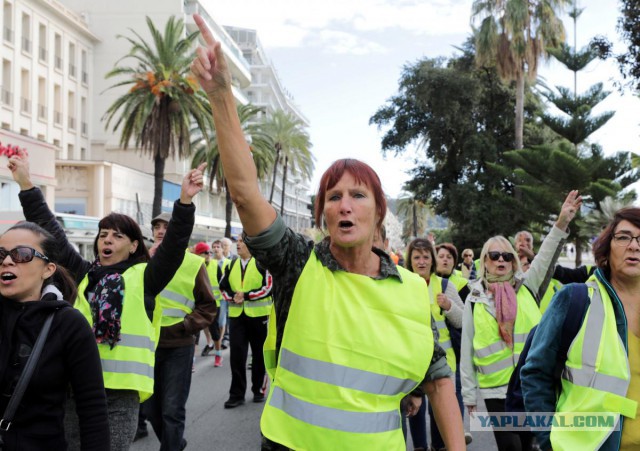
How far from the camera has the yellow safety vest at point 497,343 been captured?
4941 millimetres

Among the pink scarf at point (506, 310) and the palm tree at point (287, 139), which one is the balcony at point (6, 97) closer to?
the palm tree at point (287, 139)

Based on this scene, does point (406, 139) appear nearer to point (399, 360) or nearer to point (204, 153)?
point (204, 153)

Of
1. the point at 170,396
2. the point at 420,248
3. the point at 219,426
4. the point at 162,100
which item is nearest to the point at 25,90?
the point at 162,100

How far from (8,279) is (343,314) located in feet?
4.89

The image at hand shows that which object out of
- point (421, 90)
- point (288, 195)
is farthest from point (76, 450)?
point (288, 195)

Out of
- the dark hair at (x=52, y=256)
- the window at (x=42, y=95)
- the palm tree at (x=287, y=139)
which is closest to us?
the dark hair at (x=52, y=256)

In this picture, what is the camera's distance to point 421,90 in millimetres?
38906

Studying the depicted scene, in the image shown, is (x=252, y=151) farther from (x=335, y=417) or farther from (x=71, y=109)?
(x=335, y=417)

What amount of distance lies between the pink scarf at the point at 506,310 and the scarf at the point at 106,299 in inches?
103

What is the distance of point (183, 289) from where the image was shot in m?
6.30

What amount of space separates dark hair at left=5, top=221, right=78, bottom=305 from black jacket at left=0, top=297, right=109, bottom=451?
30 cm

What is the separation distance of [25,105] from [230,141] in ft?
134

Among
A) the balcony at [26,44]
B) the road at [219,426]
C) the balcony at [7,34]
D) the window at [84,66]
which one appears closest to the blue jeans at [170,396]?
the road at [219,426]

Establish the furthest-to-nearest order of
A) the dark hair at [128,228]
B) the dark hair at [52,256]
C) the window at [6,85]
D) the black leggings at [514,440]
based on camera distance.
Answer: the window at [6,85] → the black leggings at [514,440] → the dark hair at [128,228] → the dark hair at [52,256]
